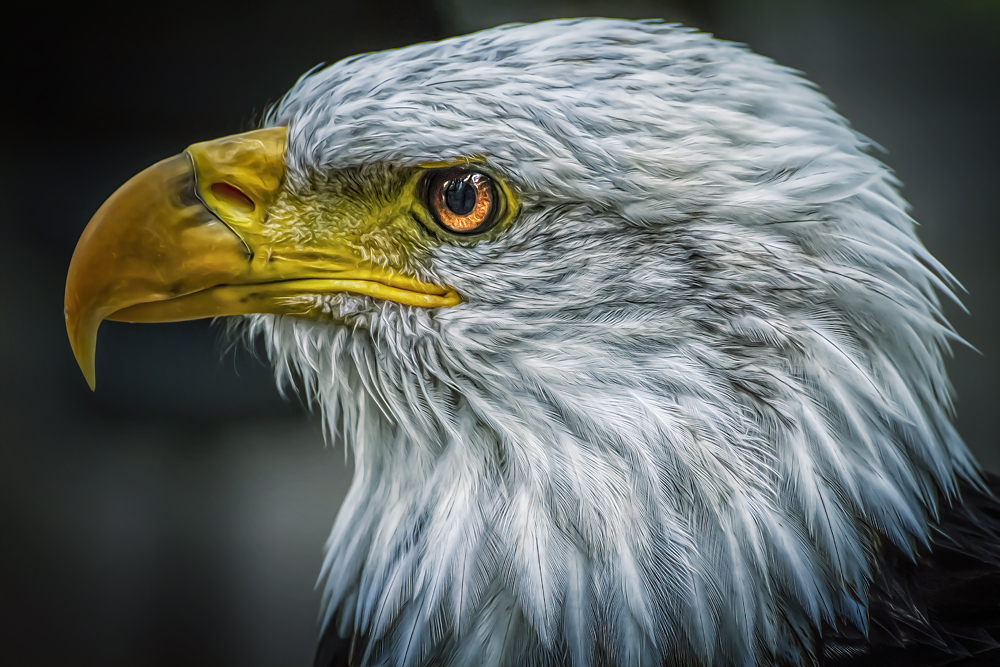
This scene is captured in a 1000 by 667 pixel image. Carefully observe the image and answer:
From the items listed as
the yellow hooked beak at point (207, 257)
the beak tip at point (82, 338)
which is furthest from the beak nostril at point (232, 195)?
the beak tip at point (82, 338)

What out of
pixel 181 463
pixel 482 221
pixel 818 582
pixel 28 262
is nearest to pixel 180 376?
pixel 181 463

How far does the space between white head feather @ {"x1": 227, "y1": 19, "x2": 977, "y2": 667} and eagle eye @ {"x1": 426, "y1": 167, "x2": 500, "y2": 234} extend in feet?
0.08

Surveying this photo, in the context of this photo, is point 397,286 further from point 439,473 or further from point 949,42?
point 949,42

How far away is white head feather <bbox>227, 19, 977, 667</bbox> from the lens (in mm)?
707

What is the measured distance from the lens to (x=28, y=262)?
104cm

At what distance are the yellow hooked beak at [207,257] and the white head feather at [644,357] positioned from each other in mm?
37

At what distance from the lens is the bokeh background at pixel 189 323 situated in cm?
102

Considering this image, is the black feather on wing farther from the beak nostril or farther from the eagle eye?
the beak nostril

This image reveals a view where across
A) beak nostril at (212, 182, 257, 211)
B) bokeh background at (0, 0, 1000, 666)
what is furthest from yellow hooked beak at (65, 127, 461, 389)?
bokeh background at (0, 0, 1000, 666)

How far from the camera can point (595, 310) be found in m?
0.73

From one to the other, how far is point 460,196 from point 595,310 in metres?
0.20

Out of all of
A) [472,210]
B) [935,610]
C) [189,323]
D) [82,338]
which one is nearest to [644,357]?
[472,210]

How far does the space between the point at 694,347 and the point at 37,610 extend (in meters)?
1.09

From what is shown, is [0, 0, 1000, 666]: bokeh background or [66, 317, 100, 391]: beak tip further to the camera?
[0, 0, 1000, 666]: bokeh background
